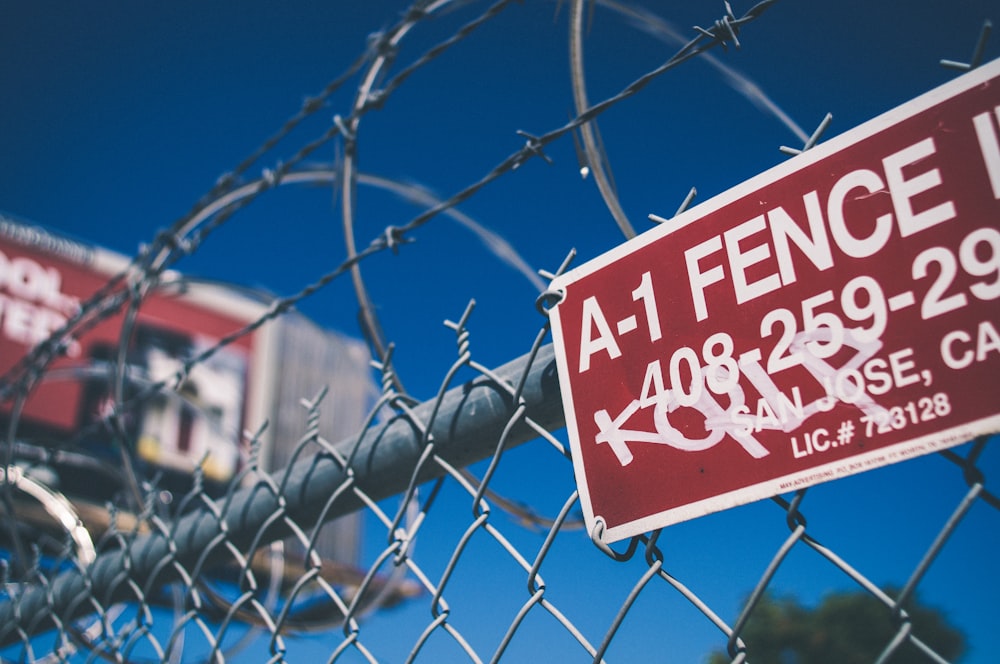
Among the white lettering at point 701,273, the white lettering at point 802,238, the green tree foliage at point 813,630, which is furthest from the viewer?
the green tree foliage at point 813,630

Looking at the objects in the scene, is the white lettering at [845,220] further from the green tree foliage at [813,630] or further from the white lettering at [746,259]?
the green tree foliage at [813,630]

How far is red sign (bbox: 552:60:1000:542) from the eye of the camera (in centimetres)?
101

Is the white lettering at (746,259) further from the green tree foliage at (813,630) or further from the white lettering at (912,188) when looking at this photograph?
the green tree foliage at (813,630)

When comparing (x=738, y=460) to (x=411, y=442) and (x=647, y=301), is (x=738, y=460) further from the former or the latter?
(x=411, y=442)

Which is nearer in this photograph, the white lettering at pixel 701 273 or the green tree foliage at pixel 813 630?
the white lettering at pixel 701 273

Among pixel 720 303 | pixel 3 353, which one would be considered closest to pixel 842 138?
pixel 720 303

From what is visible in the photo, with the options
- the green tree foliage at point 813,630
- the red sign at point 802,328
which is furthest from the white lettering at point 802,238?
the green tree foliage at point 813,630

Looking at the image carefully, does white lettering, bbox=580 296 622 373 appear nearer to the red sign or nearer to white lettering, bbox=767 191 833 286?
the red sign

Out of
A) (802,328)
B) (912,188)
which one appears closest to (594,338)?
(802,328)

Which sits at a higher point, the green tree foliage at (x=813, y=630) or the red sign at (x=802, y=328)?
the red sign at (x=802, y=328)

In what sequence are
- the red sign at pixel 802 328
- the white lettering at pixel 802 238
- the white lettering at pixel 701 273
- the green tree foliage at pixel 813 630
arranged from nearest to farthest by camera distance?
1. the red sign at pixel 802 328
2. the white lettering at pixel 802 238
3. the white lettering at pixel 701 273
4. the green tree foliage at pixel 813 630

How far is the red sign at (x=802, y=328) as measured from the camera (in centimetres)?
Result: 101

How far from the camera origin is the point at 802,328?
113 cm

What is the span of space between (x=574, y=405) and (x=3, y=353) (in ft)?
63.8
